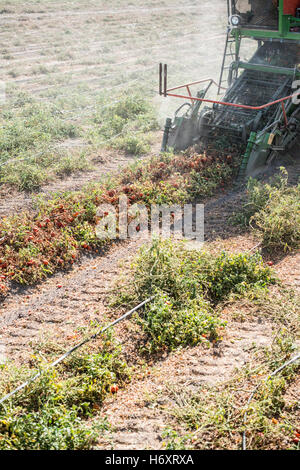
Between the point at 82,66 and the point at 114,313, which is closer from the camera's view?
the point at 114,313

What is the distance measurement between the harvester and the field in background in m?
1.87

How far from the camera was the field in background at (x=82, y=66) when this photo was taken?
11.2m

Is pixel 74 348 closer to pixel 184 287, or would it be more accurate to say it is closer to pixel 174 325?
pixel 174 325

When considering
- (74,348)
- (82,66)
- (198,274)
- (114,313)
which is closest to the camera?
(74,348)

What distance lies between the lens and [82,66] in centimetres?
2019

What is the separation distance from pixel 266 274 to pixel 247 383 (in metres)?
2.13

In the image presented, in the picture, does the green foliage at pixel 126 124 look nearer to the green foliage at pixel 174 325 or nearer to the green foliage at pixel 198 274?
the green foliage at pixel 198 274

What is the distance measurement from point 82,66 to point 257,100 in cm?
1214

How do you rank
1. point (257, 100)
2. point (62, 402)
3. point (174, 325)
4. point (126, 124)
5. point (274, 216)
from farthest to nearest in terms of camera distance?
point (126, 124)
point (257, 100)
point (274, 216)
point (174, 325)
point (62, 402)

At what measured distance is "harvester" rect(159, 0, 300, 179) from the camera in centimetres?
948

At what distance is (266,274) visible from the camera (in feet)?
21.1

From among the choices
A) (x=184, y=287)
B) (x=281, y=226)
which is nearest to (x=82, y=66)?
(x=281, y=226)

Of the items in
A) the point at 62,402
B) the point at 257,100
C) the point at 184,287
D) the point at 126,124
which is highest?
the point at 257,100

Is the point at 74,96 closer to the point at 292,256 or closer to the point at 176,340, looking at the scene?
the point at 292,256
